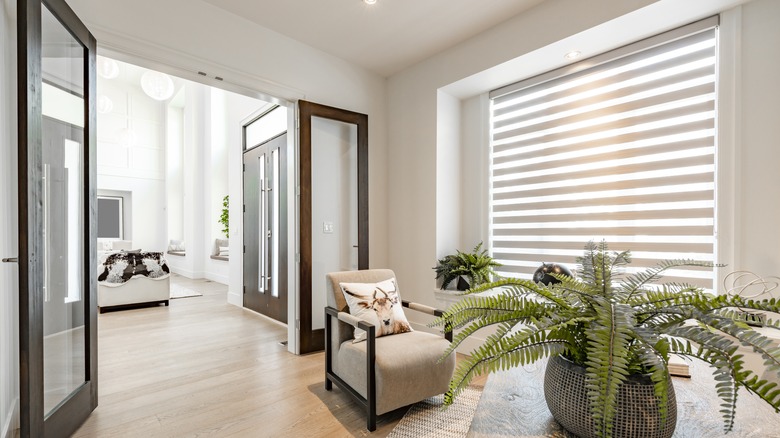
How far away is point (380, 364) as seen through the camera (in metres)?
2.07

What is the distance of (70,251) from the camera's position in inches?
83.7

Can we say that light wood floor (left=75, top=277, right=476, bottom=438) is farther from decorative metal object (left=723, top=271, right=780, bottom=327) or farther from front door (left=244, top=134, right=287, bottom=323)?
decorative metal object (left=723, top=271, right=780, bottom=327)

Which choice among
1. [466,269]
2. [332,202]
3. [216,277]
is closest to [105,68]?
[332,202]

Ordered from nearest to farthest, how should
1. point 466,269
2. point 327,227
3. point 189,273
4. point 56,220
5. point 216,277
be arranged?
A: point 56,220 → point 466,269 → point 327,227 → point 216,277 → point 189,273

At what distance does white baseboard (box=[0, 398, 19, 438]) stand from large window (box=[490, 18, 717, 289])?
11.8 ft

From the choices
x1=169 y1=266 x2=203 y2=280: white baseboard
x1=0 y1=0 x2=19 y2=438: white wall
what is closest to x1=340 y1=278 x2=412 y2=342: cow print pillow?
x1=0 y1=0 x2=19 y2=438: white wall

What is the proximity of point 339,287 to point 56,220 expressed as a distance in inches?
66.3

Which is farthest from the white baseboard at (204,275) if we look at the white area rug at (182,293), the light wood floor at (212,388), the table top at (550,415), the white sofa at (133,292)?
the table top at (550,415)

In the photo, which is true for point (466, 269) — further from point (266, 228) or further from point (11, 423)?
point (11, 423)

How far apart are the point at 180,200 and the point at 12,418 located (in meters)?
8.91

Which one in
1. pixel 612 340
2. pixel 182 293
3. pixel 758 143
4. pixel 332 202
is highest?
pixel 758 143

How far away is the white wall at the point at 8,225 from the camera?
177 cm

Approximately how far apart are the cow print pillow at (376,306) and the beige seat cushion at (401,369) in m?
0.08

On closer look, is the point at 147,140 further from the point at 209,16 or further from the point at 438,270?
the point at 438,270
